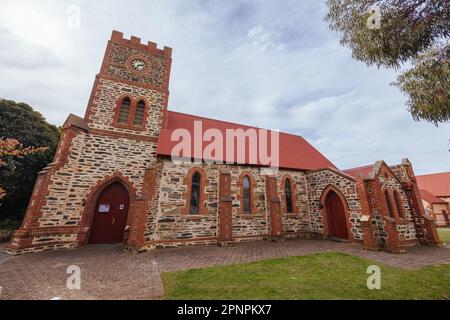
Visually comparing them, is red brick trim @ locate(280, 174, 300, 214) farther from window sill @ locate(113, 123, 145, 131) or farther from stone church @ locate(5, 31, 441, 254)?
window sill @ locate(113, 123, 145, 131)

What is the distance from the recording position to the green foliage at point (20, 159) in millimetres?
11375

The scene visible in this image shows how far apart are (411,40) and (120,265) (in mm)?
12670

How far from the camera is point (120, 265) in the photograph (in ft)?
22.1

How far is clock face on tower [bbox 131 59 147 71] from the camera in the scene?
1328 cm

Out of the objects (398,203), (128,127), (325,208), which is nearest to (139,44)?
(128,127)

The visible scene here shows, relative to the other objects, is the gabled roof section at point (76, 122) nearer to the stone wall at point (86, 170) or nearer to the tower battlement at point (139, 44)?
the stone wall at point (86, 170)

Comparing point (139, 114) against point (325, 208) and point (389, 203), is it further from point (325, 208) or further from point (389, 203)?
point (389, 203)

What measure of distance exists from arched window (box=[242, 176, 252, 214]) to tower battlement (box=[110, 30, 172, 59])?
11.4 metres

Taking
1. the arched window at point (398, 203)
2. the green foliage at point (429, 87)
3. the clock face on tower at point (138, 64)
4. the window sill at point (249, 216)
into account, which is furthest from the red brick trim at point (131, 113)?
the arched window at point (398, 203)

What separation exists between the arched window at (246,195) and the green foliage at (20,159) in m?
14.1

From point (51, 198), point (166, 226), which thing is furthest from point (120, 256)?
point (51, 198)
